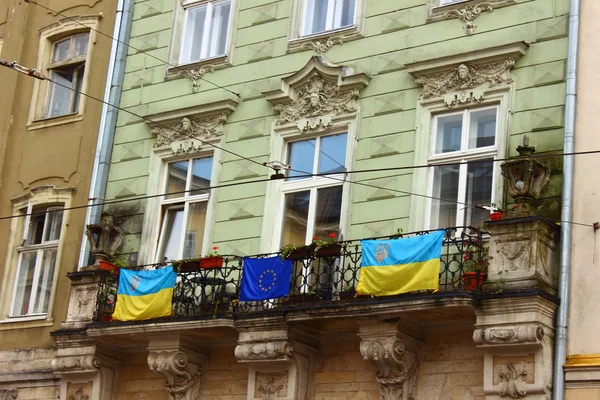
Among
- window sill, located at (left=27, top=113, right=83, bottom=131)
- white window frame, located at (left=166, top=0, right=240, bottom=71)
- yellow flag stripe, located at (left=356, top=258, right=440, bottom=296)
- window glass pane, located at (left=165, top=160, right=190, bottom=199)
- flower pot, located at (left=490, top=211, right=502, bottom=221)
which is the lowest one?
yellow flag stripe, located at (left=356, top=258, right=440, bottom=296)

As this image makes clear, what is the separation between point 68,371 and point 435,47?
779 centimetres

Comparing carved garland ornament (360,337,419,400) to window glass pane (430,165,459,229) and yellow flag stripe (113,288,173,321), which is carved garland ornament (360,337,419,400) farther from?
yellow flag stripe (113,288,173,321)

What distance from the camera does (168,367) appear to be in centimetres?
1833

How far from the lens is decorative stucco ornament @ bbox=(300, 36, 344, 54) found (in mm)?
18922

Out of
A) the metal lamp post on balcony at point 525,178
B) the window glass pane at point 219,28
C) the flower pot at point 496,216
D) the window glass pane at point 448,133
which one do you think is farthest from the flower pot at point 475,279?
the window glass pane at point 219,28

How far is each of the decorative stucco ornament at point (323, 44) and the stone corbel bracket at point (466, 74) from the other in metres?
1.63

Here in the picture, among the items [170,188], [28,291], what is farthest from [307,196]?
[28,291]

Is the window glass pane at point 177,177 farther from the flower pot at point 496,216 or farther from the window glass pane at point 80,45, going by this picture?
the flower pot at point 496,216

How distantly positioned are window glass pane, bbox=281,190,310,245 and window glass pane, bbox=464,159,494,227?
2807mm

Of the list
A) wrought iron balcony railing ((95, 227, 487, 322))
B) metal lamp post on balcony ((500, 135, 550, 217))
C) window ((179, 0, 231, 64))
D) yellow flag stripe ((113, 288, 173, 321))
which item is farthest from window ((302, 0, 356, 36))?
yellow flag stripe ((113, 288, 173, 321))

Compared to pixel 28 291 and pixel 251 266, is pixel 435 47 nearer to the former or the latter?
pixel 251 266

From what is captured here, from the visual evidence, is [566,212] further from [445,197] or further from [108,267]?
[108,267]

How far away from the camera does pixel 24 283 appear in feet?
71.9

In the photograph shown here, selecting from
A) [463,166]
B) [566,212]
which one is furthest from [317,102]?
[566,212]
